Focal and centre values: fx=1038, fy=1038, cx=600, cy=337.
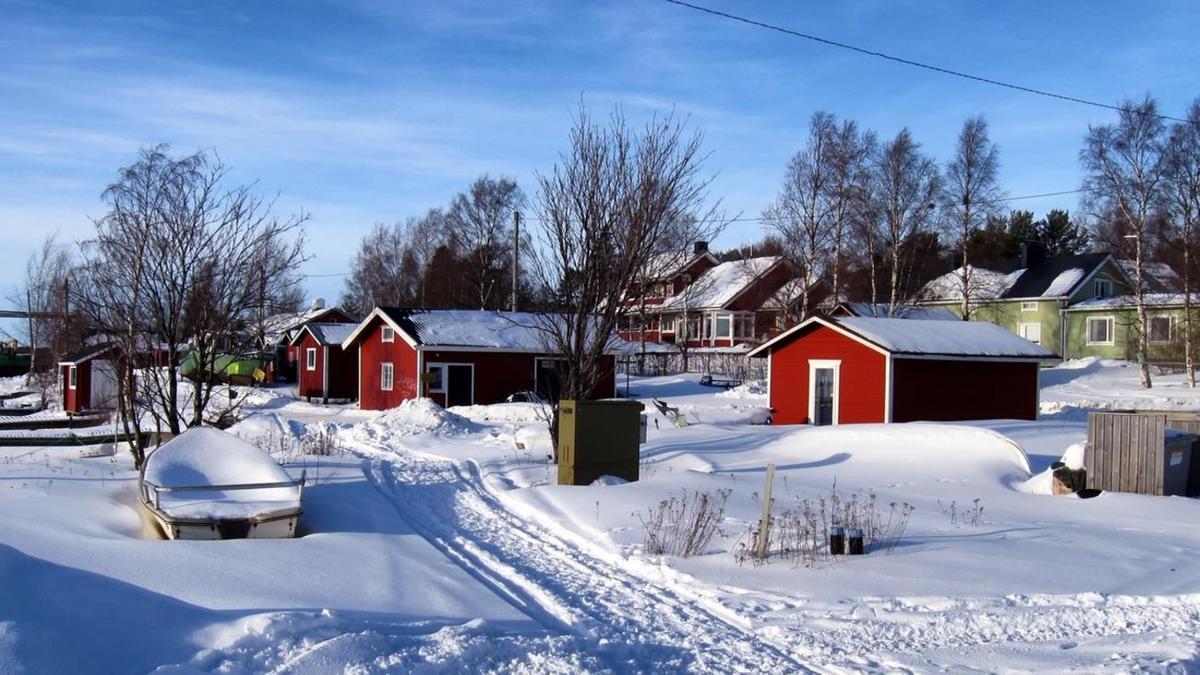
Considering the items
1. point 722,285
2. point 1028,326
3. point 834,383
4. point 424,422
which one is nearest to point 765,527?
point 424,422

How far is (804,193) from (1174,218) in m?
16.0

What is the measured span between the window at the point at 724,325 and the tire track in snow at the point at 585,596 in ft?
158

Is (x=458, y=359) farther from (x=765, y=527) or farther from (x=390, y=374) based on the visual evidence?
(x=765, y=527)

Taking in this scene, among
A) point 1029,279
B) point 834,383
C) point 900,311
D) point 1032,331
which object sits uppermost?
point 1029,279

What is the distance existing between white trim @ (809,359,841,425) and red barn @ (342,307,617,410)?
867 centimetres

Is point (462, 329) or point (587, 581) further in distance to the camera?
point (462, 329)

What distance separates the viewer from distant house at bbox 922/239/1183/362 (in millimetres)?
50625

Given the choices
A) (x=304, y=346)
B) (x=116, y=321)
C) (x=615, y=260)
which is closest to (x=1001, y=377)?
(x=615, y=260)

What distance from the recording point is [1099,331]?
53.9 metres

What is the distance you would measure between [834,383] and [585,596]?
69.5 feet

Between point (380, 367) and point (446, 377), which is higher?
point (380, 367)

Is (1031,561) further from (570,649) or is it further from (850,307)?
(850,307)

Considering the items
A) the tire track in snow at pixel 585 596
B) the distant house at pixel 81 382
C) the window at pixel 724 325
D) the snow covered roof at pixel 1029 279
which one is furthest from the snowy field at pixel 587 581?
the window at pixel 724 325

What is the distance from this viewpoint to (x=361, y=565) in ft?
→ 30.8
